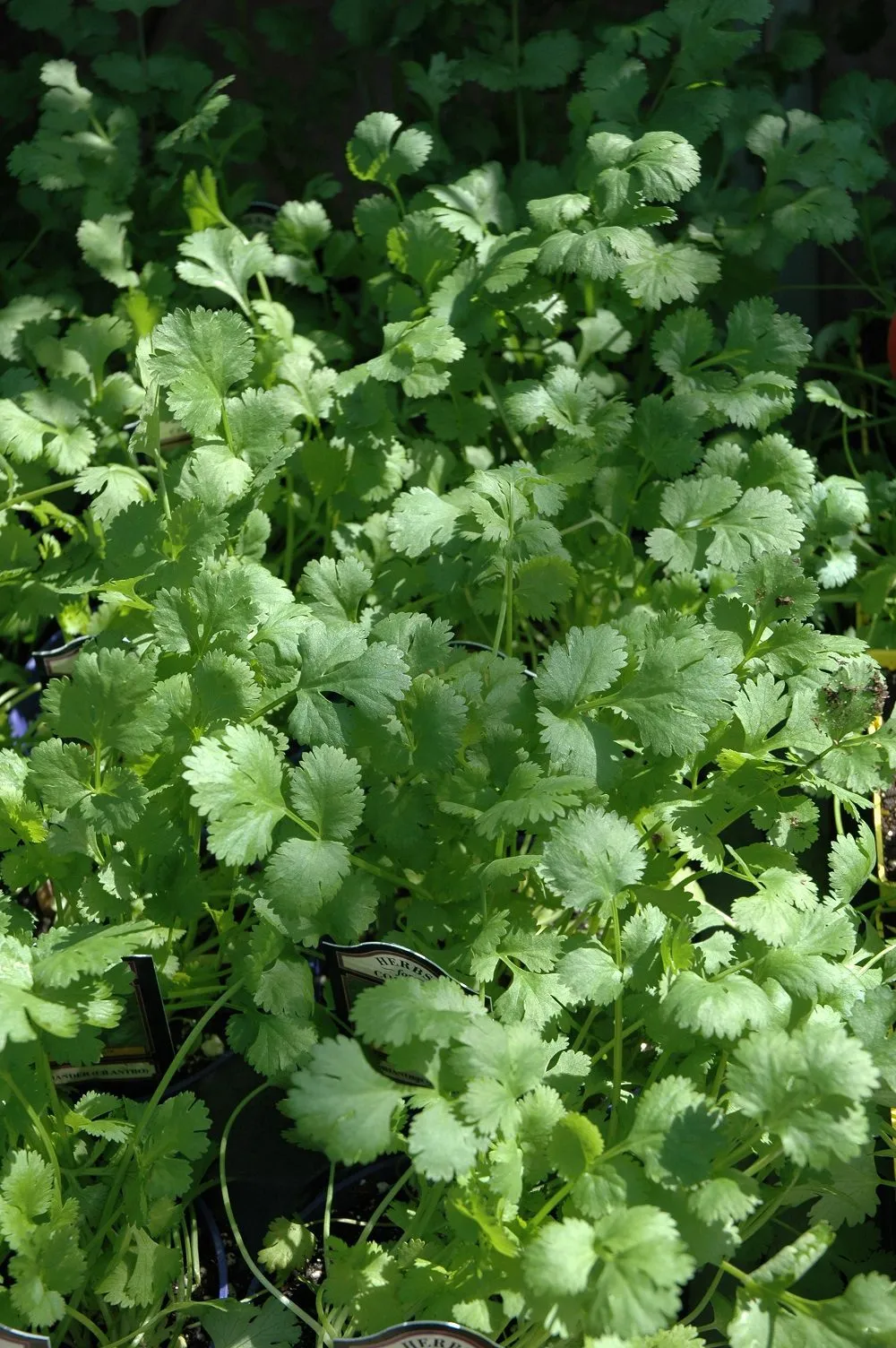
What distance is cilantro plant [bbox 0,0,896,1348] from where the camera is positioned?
850 mm

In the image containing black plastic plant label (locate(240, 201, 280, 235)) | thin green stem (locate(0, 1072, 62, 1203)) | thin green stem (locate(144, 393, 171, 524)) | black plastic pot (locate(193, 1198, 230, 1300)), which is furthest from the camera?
black plastic plant label (locate(240, 201, 280, 235))

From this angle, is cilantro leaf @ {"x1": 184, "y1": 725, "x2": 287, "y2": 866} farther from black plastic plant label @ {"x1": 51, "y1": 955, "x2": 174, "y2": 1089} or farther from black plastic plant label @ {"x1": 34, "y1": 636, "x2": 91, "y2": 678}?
black plastic plant label @ {"x1": 34, "y1": 636, "x2": 91, "y2": 678}

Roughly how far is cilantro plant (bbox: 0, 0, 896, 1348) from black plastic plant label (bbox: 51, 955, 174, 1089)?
0.13ft

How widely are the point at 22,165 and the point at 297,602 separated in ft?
A: 2.54

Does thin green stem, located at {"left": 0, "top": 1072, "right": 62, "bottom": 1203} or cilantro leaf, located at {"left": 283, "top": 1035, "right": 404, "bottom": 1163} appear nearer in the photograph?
cilantro leaf, located at {"left": 283, "top": 1035, "right": 404, "bottom": 1163}

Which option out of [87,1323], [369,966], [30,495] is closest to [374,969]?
[369,966]

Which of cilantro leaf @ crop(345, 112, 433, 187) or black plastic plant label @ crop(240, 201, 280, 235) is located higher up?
cilantro leaf @ crop(345, 112, 433, 187)

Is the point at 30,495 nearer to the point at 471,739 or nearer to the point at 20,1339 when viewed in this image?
the point at 471,739

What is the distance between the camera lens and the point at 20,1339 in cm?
86

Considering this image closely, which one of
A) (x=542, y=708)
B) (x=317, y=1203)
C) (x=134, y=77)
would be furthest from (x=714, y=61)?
(x=317, y=1203)

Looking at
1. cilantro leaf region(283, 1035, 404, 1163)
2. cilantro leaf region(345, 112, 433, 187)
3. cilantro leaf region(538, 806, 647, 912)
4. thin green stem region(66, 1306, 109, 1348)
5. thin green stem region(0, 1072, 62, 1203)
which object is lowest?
thin green stem region(66, 1306, 109, 1348)

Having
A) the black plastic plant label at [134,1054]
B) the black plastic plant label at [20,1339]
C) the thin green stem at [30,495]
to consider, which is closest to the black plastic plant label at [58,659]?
the thin green stem at [30,495]

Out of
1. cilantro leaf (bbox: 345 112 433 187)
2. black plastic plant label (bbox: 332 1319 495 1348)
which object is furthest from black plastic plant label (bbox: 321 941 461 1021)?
cilantro leaf (bbox: 345 112 433 187)

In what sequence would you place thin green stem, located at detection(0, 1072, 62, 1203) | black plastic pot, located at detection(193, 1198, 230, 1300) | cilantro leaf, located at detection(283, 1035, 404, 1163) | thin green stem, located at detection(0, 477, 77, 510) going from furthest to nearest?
thin green stem, located at detection(0, 477, 77, 510)
black plastic pot, located at detection(193, 1198, 230, 1300)
thin green stem, located at detection(0, 1072, 62, 1203)
cilantro leaf, located at detection(283, 1035, 404, 1163)
